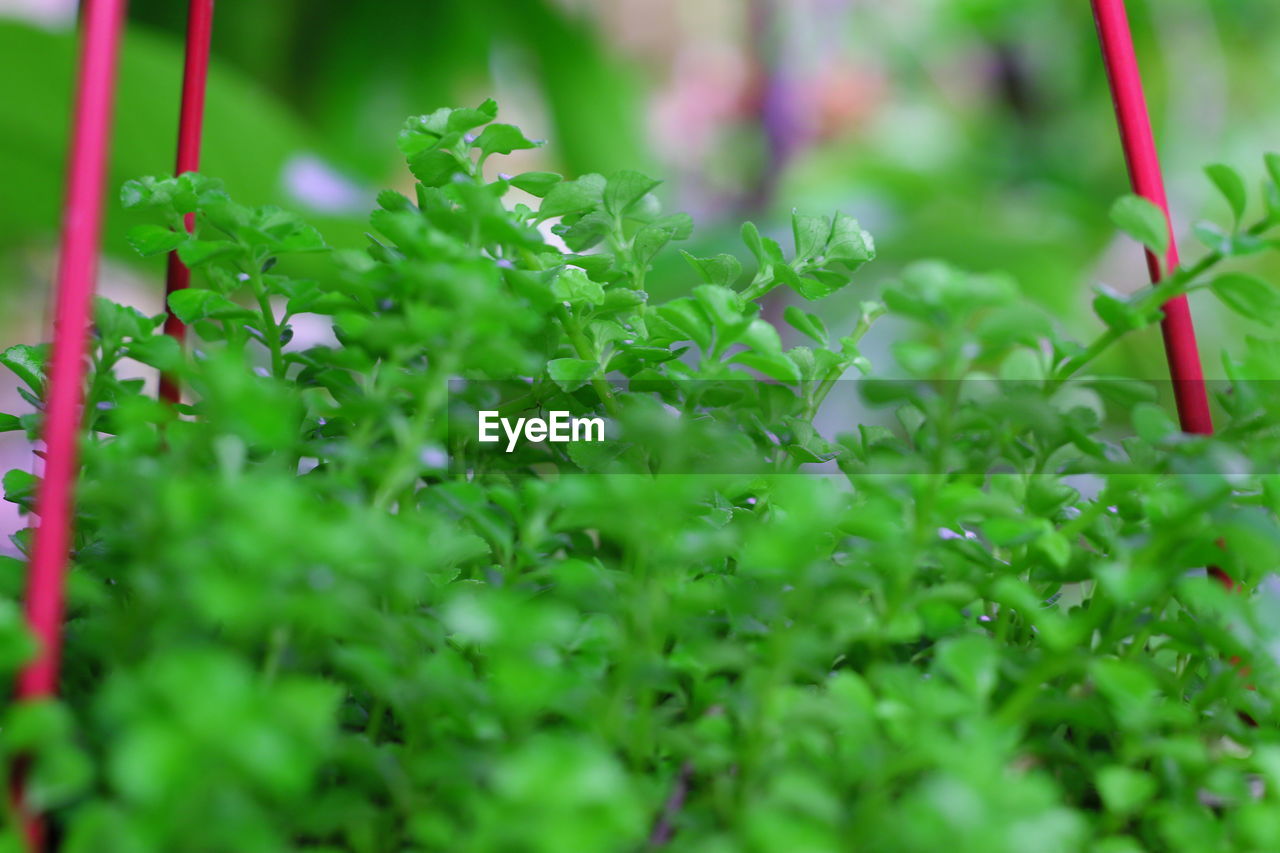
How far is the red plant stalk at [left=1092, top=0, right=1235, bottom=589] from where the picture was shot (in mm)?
346

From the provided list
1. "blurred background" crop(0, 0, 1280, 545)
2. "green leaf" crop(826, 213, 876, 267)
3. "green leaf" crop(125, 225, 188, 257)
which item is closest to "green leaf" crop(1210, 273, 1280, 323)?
"green leaf" crop(826, 213, 876, 267)

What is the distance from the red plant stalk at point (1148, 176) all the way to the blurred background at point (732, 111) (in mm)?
578

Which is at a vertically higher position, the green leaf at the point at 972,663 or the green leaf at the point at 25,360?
the green leaf at the point at 25,360

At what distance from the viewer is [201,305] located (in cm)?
33

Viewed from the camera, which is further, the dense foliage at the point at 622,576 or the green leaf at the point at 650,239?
the green leaf at the point at 650,239

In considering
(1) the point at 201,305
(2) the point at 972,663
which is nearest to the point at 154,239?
(1) the point at 201,305

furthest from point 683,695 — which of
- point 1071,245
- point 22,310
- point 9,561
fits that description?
point 22,310

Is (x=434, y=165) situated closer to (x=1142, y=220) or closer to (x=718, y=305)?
(x=718, y=305)

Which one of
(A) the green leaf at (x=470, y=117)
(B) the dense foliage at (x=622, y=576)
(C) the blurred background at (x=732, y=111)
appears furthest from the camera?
(C) the blurred background at (x=732, y=111)

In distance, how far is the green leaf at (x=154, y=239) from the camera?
0.32 meters

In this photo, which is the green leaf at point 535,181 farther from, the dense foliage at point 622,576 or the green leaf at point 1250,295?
the green leaf at point 1250,295

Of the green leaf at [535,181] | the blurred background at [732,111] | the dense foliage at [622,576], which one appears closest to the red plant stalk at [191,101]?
the dense foliage at [622,576]

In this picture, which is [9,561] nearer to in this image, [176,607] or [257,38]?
[176,607]

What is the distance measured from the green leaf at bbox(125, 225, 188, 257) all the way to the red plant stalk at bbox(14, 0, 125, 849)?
53 mm
